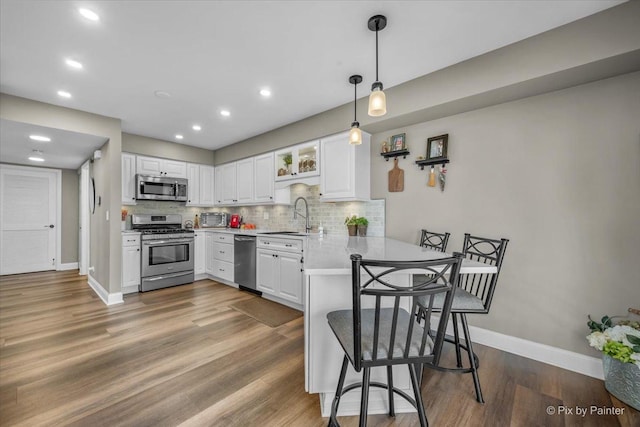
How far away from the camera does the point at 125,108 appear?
130 inches

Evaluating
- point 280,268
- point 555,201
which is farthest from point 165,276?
point 555,201

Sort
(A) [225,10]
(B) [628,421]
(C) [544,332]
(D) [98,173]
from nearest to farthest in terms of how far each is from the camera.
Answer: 1. (B) [628,421]
2. (A) [225,10]
3. (C) [544,332]
4. (D) [98,173]

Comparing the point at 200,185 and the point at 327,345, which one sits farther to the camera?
the point at 200,185

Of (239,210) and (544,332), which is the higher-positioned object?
(239,210)

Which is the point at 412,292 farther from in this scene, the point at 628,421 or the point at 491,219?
the point at 491,219

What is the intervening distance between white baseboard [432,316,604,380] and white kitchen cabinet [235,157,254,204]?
3631mm

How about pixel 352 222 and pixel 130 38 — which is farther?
pixel 352 222

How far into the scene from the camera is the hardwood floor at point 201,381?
1567 millimetres

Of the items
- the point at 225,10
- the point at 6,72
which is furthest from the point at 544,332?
→ the point at 6,72

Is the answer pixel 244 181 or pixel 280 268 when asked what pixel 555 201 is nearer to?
pixel 280 268

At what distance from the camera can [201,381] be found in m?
1.90

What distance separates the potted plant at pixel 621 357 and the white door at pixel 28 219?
8.54m

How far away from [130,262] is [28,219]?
3.52 meters

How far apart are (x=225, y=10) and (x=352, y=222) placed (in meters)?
2.34
